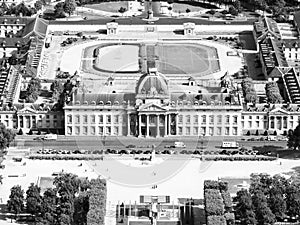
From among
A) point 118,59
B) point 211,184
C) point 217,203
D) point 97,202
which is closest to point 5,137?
point 97,202

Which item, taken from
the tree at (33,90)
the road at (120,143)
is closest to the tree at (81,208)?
the road at (120,143)

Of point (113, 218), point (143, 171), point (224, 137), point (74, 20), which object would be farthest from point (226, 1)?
point (113, 218)

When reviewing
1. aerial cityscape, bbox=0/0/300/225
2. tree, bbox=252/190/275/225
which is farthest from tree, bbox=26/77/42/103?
tree, bbox=252/190/275/225

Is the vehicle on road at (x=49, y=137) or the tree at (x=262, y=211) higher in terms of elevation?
the vehicle on road at (x=49, y=137)

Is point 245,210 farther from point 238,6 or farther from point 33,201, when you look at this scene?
point 238,6

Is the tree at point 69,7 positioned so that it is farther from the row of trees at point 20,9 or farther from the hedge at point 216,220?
the hedge at point 216,220

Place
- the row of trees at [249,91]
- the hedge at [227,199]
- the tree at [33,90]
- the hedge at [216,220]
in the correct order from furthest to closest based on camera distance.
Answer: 1. the row of trees at [249,91]
2. the tree at [33,90]
3. the hedge at [227,199]
4. the hedge at [216,220]

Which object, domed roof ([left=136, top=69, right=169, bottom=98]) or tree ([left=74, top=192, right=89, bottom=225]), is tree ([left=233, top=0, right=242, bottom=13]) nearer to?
domed roof ([left=136, top=69, right=169, bottom=98])
